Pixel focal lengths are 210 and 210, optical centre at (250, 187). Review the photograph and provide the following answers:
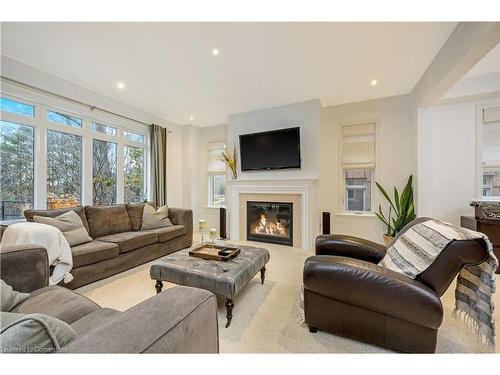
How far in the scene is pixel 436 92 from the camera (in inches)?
98.7

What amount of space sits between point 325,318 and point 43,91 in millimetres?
4041

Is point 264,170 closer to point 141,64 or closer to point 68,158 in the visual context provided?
point 141,64

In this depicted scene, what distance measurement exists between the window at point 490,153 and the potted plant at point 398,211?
947mm

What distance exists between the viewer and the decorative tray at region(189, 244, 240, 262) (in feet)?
6.53

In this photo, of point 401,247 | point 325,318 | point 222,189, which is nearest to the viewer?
point 325,318

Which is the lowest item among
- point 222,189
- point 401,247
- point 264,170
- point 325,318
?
point 325,318

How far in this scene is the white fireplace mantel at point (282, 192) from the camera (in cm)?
362

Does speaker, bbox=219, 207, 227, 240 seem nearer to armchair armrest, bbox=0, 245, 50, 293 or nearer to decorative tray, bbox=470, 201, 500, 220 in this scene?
armchair armrest, bbox=0, 245, 50, 293

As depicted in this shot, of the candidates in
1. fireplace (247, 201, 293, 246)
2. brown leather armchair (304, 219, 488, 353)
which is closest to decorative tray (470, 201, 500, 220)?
brown leather armchair (304, 219, 488, 353)

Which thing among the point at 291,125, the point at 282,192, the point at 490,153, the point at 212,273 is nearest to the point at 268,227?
the point at 282,192

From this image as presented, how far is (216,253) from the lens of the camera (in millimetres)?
2086

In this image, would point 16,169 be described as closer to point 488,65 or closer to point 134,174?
point 134,174

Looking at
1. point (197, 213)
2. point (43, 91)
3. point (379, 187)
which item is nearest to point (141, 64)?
point (43, 91)

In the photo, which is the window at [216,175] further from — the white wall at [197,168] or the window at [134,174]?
the window at [134,174]
